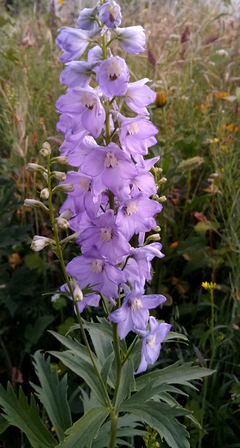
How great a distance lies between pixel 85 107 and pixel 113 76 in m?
0.11

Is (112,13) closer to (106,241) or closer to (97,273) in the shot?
(106,241)

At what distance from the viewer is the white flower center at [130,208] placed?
3.69 ft

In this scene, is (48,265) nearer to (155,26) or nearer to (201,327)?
(201,327)

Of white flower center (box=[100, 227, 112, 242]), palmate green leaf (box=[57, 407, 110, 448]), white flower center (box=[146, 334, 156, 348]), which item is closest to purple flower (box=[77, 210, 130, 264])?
white flower center (box=[100, 227, 112, 242])

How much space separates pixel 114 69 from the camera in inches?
39.5

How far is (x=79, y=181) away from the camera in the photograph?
1.15 m

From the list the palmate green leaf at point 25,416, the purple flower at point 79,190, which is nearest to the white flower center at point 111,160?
the purple flower at point 79,190

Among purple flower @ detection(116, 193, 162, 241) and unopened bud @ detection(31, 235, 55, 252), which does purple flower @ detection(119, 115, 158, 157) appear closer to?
purple flower @ detection(116, 193, 162, 241)

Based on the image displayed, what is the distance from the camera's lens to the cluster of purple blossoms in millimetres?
1042

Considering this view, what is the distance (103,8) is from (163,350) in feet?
5.43

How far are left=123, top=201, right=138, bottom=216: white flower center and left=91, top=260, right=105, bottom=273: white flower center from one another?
0.57 ft

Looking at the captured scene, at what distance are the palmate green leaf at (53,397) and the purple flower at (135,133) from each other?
38.5 inches

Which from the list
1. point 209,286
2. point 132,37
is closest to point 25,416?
point 209,286

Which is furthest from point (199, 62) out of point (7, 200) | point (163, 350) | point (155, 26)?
point (163, 350)
